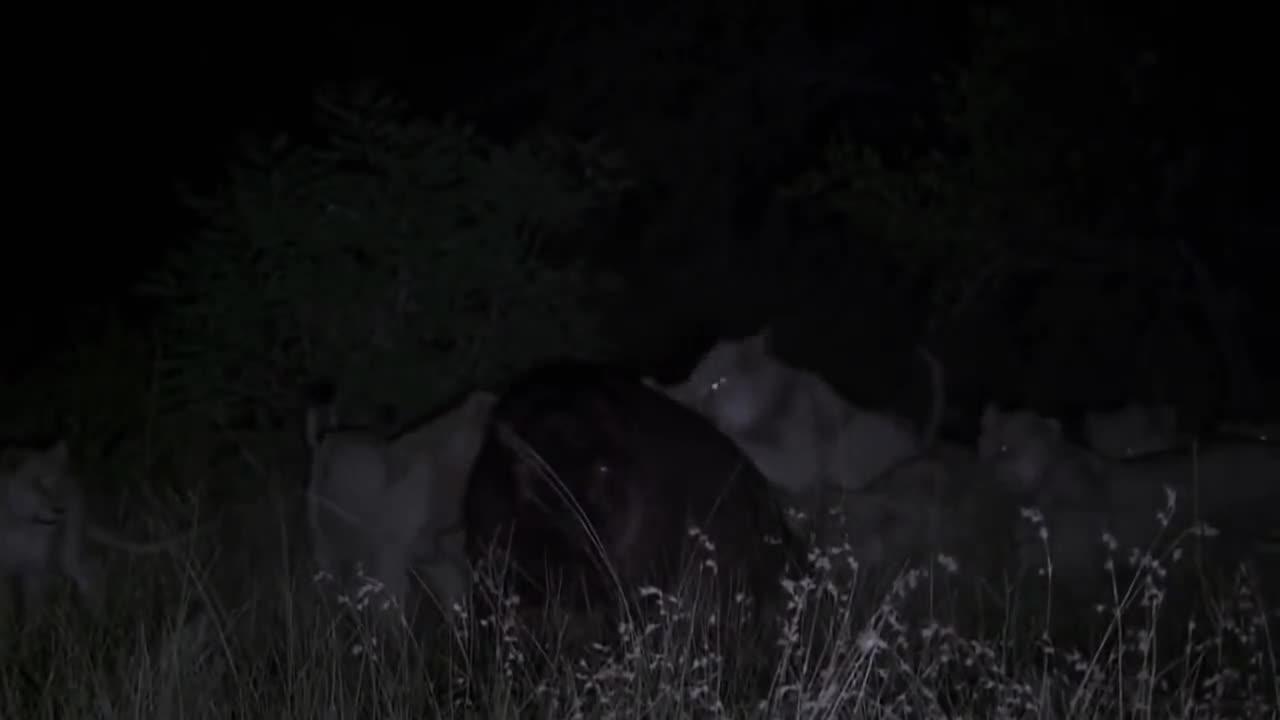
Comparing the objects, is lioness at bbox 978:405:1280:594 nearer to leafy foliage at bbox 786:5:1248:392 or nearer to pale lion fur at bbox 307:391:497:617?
leafy foliage at bbox 786:5:1248:392

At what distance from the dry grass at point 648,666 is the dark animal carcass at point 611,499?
0.20 meters

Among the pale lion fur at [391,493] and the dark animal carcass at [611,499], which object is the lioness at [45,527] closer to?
the pale lion fur at [391,493]

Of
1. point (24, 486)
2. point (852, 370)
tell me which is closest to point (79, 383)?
point (24, 486)

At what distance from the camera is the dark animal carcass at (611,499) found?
5.88 metres

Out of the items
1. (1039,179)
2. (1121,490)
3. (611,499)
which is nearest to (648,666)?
(611,499)

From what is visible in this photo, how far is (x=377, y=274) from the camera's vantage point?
7121 millimetres

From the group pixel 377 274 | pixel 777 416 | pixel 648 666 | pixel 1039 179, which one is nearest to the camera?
pixel 648 666

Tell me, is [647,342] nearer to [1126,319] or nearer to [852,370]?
[852,370]

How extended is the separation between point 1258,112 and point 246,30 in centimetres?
597

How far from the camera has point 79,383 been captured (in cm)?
802

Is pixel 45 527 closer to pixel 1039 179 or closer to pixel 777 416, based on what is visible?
pixel 777 416

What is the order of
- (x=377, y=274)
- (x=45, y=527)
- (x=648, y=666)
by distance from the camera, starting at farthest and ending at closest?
(x=377, y=274) < (x=45, y=527) < (x=648, y=666)

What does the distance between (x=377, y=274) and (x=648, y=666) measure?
10.0 feet

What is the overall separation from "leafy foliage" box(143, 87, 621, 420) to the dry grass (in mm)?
1469
